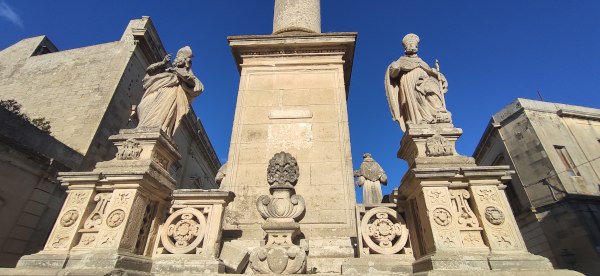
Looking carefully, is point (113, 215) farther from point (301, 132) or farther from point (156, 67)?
point (301, 132)

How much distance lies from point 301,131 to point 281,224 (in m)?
2.41

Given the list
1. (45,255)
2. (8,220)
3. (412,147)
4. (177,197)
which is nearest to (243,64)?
(177,197)

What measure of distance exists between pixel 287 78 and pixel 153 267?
183 inches

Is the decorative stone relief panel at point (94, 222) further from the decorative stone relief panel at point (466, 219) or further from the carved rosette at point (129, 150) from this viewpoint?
the decorative stone relief panel at point (466, 219)

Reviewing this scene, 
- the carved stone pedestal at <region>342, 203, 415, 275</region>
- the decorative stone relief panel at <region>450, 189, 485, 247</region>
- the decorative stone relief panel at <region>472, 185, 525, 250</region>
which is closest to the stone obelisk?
the carved stone pedestal at <region>342, 203, 415, 275</region>

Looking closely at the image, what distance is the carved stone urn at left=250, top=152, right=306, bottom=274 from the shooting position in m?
3.72

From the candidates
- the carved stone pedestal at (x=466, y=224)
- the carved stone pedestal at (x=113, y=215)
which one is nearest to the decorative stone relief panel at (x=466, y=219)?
the carved stone pedestal at (x=466, y=224)

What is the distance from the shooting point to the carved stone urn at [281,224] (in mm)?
3719

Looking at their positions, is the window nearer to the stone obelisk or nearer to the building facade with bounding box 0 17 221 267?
the stone obelisk

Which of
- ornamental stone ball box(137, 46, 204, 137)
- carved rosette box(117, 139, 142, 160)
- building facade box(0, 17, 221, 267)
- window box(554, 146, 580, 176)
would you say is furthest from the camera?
window box(554, 146, 580, 176)

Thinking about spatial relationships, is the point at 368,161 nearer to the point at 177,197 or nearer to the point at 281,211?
the point at 281,211

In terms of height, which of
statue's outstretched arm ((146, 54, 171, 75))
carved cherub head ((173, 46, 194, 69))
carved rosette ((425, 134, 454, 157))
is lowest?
carved rosette ((425, 134, 454, 157))

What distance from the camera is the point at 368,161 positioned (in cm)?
693

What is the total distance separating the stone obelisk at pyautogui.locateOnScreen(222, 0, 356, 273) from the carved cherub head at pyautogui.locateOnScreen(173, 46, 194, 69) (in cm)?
146
